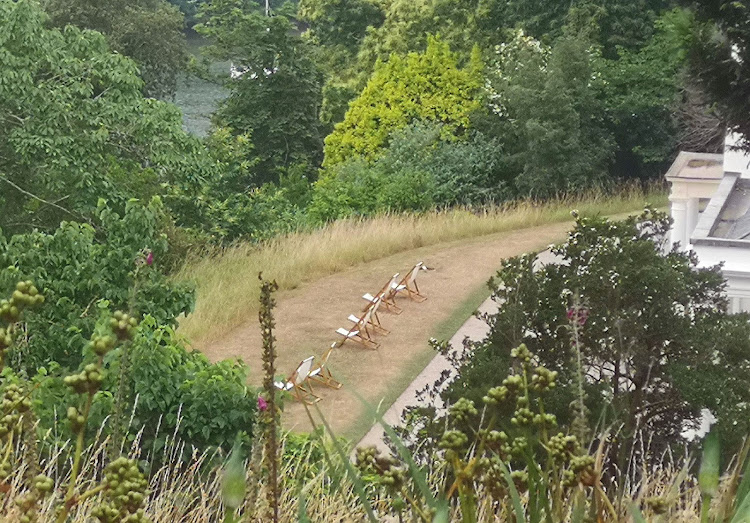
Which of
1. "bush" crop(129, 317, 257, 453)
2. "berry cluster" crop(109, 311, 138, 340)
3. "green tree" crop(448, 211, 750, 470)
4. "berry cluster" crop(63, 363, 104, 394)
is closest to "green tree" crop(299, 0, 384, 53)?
"bush" crop(129, 317, 257, 453)

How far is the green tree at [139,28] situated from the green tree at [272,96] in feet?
20.1

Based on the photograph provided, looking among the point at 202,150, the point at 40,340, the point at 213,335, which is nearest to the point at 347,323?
the point at 213,335

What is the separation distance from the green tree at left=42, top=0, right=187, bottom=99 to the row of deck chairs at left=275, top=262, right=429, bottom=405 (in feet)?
63.7

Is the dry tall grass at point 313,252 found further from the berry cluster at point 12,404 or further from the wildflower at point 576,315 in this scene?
the berry cluster at point 12,404

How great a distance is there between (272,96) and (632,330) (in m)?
20.3

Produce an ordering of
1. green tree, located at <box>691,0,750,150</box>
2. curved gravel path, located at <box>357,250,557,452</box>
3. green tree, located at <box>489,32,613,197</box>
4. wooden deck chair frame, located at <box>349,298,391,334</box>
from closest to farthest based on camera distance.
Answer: green tree, located at <box>691,0,750,150</box> → curved gravel path, located at <box>357,250,557,452</box> → wooden deck chair frame, located at <box>349,298,391,334</box> → green tree, located at <box>489,32,613,197</box>

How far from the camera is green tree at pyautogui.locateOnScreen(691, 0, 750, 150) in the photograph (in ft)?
22.4

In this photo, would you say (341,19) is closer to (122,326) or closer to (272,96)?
(272,96)

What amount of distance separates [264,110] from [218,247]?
34.0ft

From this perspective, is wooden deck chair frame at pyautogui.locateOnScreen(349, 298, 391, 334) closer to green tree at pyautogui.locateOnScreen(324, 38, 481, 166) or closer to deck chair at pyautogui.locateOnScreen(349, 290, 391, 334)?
deck chair at pyautogui.locateOnScreen(349, 290, 391, 334)

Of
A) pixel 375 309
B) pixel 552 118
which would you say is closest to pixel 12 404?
pixel 375 309

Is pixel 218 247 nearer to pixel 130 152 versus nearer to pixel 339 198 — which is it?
pixel 339 198

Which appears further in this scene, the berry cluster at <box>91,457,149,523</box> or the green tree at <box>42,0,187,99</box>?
the green tree at <box>42,0,187,99</box>

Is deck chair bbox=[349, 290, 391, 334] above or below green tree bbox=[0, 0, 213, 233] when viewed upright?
below
